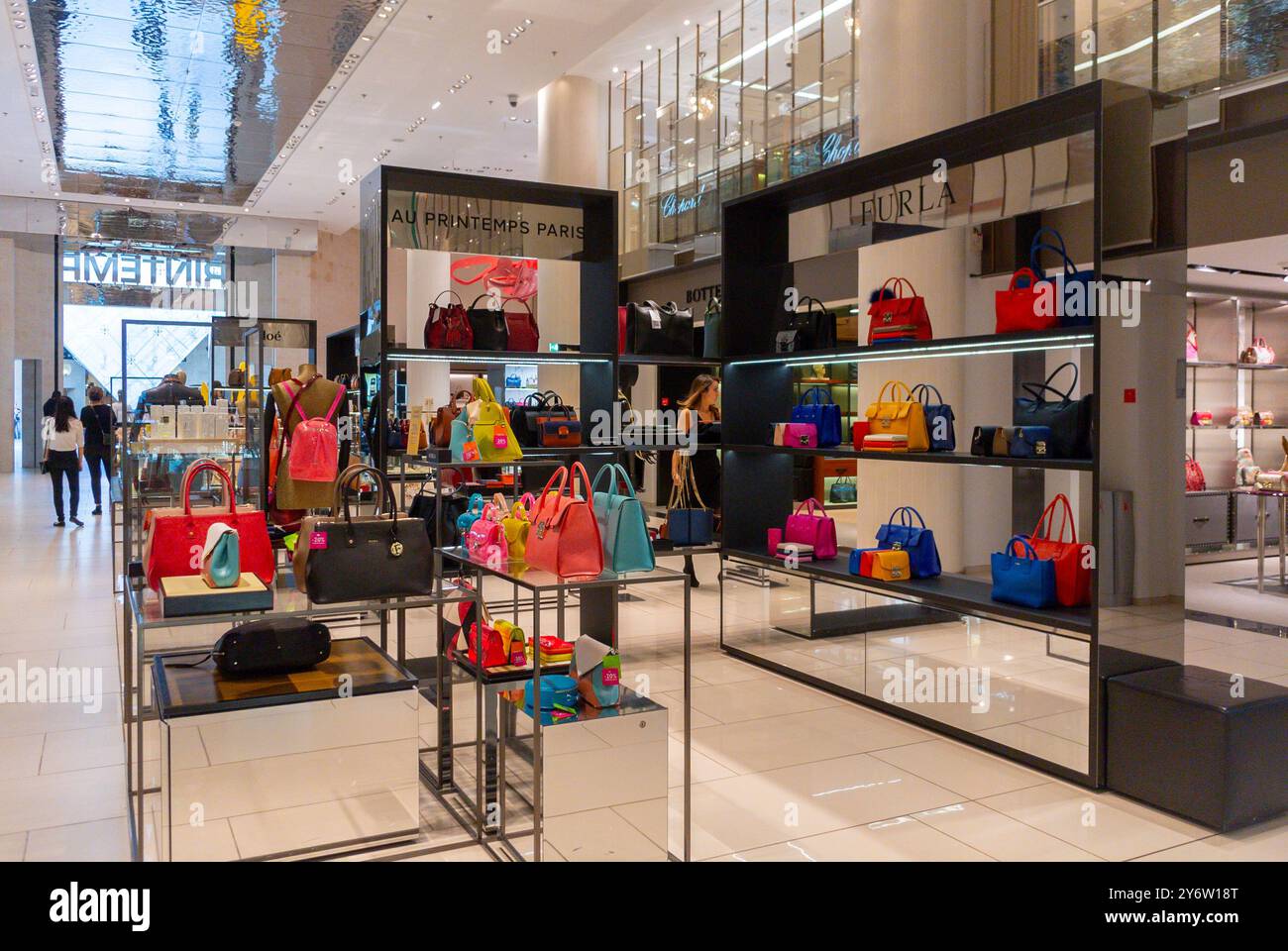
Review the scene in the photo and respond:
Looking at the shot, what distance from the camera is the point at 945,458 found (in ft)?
15.2

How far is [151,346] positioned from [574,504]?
56.7 ft

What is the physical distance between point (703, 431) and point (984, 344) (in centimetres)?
Result: 218

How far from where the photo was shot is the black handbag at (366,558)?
3113 mm

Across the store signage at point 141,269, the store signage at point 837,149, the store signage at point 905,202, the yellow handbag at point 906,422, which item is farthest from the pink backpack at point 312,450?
the store signage at point 141,269

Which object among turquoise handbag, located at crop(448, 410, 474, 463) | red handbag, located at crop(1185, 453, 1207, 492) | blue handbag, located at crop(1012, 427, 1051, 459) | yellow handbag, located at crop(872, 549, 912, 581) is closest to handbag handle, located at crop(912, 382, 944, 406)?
yellow handbag, located at crop(872, 549, 912, 581)

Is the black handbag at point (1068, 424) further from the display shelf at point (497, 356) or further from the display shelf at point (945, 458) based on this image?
the display shelf at point (497, 356)

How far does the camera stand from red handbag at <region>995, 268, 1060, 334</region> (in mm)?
4078

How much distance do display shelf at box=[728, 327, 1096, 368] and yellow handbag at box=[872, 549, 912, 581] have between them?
0.99 metres

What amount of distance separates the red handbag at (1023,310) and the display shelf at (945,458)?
21.4 inches

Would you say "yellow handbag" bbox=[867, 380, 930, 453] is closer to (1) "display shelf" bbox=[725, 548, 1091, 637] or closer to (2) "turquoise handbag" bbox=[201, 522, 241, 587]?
(1) "display shelf" bbox=[725, 548, 1091, 637]

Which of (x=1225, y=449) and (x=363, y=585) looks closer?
(x=363, y=585)

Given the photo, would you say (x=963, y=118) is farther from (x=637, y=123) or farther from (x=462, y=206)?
(x=637, y=123)

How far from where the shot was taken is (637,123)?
44.0 ft
